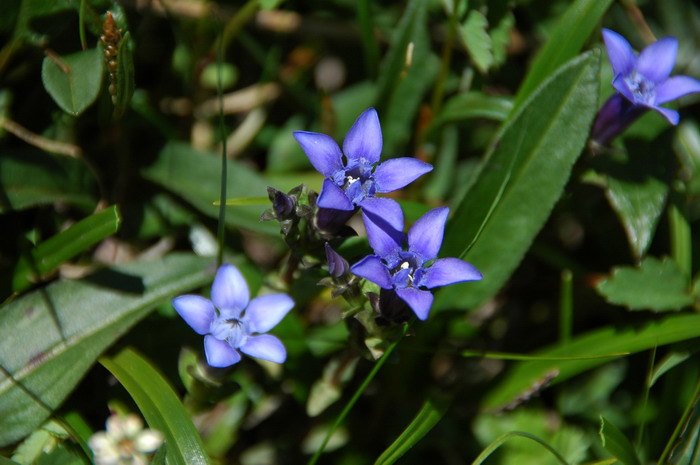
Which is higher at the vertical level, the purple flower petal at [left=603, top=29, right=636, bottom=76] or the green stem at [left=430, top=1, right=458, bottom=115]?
the purple flower petal at [left=603, top=29, right=636, bottom=76]

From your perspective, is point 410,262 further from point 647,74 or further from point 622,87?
point 647,74

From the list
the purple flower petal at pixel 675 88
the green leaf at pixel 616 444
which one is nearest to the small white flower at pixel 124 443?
the green leaf at pixel 616 444

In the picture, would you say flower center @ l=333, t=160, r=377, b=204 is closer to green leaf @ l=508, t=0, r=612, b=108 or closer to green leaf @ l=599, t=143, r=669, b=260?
green leaf @ l=508, t=0, r=612, b=108

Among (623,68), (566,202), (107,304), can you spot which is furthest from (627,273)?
(107,304)

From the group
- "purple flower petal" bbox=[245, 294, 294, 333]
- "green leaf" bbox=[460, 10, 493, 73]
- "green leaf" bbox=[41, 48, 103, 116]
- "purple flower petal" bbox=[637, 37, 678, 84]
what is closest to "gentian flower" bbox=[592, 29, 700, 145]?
"purple flower petal" bbox=[637, 37, 678, 84]

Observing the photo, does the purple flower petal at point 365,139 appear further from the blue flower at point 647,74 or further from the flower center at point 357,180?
the blue flower at point 647,74

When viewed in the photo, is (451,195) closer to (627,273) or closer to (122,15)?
(627,273)

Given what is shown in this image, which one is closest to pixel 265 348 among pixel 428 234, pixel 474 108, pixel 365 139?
pixel 428 234
